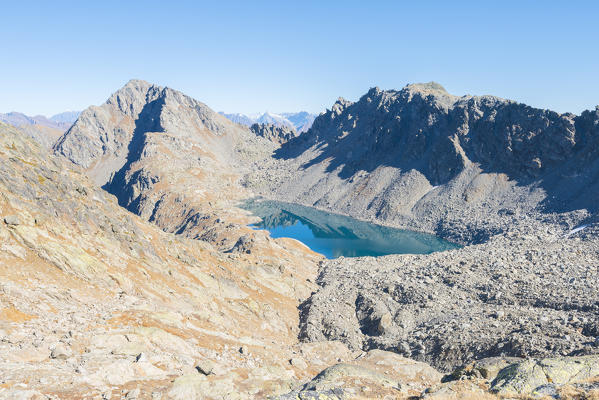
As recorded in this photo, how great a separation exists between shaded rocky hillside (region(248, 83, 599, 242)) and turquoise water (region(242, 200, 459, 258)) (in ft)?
25.4

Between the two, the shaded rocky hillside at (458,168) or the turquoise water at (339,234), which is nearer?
the turquoise water at (339,234)

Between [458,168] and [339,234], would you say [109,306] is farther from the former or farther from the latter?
[458,168]

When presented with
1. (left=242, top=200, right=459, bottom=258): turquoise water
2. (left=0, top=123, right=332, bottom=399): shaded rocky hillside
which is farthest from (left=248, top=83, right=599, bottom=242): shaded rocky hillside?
(left=0, top=123, right=332, bottom=399): shaded rocky hillside

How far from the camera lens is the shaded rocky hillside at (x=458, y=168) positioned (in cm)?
11156

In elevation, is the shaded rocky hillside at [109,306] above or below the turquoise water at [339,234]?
below

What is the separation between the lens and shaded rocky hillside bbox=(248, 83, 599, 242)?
11156 centimetres

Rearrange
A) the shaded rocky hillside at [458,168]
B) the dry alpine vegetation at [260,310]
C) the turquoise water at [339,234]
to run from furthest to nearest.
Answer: the shaded rocky hillside at [458,168]
the turquoise water at [339,234]
the dry alpine vegetation at [260,310]

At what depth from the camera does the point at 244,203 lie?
170875 millimetres

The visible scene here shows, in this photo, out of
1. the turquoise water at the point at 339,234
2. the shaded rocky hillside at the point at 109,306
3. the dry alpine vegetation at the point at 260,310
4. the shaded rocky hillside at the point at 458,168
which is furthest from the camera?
the shaded rocky hillside at the point at 458,168

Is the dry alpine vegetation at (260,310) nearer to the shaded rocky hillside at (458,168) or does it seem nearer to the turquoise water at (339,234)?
the shaded rocky hillside at (458,168)

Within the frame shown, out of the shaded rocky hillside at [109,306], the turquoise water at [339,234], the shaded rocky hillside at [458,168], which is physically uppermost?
the shaded rocky hillside at [458,168]

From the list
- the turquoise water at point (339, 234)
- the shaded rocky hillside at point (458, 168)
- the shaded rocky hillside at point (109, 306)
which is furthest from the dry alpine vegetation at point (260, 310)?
the turquoise water at point (339, 234)

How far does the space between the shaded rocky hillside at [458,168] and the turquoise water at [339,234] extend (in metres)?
7.74

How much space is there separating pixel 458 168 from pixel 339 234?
58.3 meters
